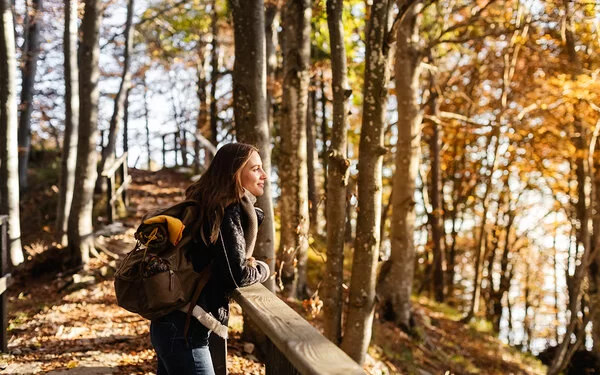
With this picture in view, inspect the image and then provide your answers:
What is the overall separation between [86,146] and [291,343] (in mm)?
8501

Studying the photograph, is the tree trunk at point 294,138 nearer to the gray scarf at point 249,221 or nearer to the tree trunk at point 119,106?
the gray scarf at point 249,221

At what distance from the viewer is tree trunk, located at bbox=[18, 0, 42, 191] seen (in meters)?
15.3

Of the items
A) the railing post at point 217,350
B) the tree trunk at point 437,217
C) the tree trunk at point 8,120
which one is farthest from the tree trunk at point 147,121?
the railing post at point 217,350

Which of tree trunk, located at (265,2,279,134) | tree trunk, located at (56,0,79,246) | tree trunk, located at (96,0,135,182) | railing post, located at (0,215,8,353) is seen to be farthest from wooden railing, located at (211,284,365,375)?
tree trunk, located at (96,0,135,182)

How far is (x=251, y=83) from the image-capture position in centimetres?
564

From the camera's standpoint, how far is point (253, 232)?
9.26 feet

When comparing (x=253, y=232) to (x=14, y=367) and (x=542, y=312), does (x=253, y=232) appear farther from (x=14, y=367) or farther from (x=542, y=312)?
(x=542, y=312)

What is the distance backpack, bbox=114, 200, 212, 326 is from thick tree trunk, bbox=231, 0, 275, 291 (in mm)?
2977

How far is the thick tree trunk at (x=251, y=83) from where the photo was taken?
18.4ft

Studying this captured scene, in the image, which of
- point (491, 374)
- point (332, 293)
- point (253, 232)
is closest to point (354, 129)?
point (491, 374)

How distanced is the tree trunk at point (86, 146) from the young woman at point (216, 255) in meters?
7.44

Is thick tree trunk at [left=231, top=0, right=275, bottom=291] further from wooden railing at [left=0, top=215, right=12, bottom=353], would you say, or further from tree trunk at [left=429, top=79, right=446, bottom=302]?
tree trunk at [left=429, top=79, right=446, bottom=302]

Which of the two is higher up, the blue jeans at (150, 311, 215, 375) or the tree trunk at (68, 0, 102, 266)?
the tree trunk at (68, 0, 102, 266)

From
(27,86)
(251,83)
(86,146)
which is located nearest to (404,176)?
(251,83)
